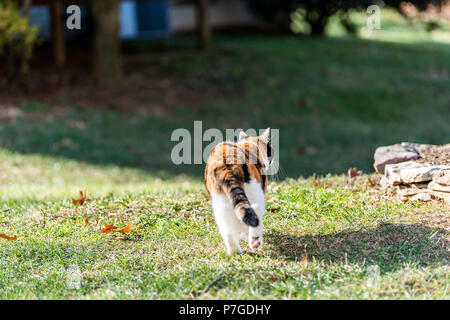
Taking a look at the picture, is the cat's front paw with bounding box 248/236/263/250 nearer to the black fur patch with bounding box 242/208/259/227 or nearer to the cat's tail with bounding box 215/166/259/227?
the cat's tail with bounding box 215/166/259/227

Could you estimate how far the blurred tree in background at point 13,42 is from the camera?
12.4 meters

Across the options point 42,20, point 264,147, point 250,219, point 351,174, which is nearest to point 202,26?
point 42,20

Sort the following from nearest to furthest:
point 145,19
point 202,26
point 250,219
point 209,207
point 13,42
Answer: point 250,219 < point 209,207 < point 13,42 < point 202,26 < point 145,19

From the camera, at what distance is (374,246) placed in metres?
4.67

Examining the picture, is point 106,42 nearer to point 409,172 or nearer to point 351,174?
point 351,174

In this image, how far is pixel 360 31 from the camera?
952 inches

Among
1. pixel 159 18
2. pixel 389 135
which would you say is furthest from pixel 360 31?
pixel 389 135

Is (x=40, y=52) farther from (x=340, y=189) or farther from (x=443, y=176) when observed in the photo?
(x=443, y=176)

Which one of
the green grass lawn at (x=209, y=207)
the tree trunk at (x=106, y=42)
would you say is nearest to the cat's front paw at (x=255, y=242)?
the green grass lawn at (x=209, y=207)

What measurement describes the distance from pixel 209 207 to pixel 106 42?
359 inches

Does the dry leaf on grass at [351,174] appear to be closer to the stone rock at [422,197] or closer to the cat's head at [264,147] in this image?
the stone rock at [422,197]

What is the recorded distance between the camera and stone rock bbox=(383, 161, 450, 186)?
18.0ft

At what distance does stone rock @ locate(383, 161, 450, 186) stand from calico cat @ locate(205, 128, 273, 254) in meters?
1.69
